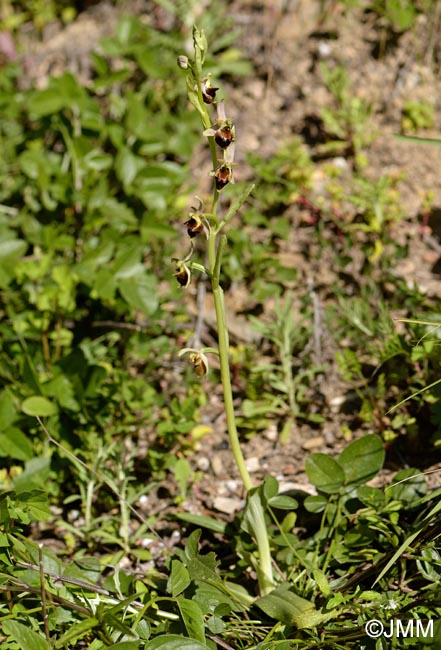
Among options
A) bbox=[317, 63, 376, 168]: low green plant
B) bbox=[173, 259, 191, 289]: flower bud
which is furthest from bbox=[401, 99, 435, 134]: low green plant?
bbox=[173, 259, 191, 289]: flower bud

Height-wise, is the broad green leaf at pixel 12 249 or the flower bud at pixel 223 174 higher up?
the flower bud at pixel 223 174

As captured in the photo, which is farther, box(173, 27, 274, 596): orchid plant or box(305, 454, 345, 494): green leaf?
box(305, 454, 345, 494): green leaf

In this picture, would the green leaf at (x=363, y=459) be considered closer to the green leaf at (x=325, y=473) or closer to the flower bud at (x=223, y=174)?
the green leaf at (x=325, y=473)

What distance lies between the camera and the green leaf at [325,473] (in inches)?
87.7

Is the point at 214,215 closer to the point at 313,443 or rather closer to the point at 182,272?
the point at 182,272

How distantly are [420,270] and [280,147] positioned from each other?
1129 millimetres

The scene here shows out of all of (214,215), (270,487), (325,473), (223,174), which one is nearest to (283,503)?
(270,487)

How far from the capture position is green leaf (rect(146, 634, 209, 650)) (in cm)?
175

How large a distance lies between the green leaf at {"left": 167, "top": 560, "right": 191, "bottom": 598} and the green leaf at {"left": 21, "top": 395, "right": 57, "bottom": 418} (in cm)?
90

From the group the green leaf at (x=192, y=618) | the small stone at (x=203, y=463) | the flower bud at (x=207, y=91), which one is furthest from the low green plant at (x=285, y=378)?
the flower bud at (x=207, y=91)

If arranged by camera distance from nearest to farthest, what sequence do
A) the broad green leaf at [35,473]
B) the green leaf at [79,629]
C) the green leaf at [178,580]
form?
the green leaf at [79,629] < the green leaf at [178,580] < the broad green leaf at [35,473]

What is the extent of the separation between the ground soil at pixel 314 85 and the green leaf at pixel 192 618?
101 cm

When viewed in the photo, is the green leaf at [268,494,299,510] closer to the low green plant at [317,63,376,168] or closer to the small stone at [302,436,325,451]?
the small stone at [302,436,325,451]

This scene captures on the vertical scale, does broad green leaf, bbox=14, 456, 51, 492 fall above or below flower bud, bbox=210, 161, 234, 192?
below
